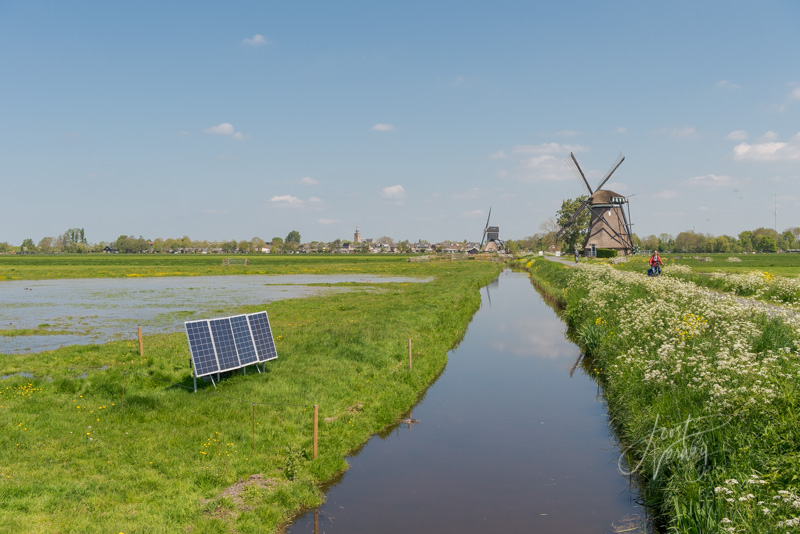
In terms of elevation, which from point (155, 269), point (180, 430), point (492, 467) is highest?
point (155, 269)

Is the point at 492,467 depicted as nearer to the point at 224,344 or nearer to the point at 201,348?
the point at 224,344

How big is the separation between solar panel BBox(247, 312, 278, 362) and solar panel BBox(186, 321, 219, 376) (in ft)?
6.17

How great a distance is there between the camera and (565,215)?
124438mm

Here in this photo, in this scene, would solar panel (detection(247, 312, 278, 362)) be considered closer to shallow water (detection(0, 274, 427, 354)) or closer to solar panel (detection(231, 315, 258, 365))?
solar panel (detection(231, 315, 258, 365))

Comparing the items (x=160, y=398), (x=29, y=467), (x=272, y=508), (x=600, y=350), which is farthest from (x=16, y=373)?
(x=600, y=350)

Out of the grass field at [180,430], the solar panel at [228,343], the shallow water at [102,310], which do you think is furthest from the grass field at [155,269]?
the solar panel at [228,343]

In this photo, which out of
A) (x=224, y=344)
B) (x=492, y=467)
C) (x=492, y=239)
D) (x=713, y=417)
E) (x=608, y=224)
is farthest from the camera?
(x=492, y=239)

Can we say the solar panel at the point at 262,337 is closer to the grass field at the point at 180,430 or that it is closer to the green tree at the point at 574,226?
the grass field at the point at 180,430

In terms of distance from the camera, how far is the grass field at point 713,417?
7.74 meters

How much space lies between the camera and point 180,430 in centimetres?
1266

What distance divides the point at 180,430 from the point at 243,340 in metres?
5.01

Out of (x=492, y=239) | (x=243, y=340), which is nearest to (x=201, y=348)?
(x=243, y=340)

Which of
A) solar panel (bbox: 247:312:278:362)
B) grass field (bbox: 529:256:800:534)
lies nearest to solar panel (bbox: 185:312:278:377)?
solar panel (bbox: 247:312:278:362)

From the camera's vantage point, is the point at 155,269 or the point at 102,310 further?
the point at 155,269
